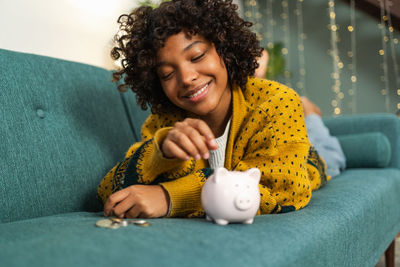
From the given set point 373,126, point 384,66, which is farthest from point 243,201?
point 384,66

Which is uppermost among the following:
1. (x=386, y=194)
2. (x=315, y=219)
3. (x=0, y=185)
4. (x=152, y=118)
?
(x=152, y=118)

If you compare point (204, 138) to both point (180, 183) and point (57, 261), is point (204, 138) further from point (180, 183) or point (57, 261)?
point (57, 261)

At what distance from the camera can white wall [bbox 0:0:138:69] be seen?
71.7 inches

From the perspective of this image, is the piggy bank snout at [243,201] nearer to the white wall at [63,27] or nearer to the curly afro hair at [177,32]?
the curly afro hair at [177,32]

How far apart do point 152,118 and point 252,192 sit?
24.4 inches

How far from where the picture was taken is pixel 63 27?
86.8 inches

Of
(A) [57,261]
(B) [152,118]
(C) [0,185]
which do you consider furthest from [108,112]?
(A) [57,261]

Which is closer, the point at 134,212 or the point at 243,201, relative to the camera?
the point at 243,201

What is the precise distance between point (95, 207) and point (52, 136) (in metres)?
0.24

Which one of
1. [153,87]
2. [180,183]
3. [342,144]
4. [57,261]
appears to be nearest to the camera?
[57,261]

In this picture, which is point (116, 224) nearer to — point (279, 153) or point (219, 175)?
point (219, 175)

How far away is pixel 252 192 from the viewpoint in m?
0.63

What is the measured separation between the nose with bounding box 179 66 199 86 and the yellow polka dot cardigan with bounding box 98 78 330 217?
14cm

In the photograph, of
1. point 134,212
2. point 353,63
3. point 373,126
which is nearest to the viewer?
point 134,212
